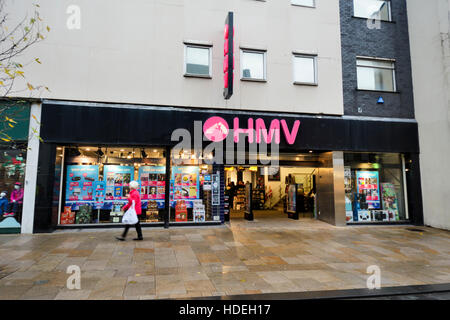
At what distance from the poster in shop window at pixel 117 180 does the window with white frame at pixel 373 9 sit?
12.5 metres

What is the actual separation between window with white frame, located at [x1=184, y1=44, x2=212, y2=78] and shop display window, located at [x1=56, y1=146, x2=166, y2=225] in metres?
3.48

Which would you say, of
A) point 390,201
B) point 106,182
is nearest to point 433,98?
point 390,201

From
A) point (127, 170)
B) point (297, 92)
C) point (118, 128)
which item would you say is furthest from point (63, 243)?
point (297, 92)

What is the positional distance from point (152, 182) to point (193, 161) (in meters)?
1.85

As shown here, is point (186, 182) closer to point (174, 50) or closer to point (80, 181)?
point (80, 181)

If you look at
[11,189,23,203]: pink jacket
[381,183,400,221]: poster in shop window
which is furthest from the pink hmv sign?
[11,189,23,203]: pink jacket

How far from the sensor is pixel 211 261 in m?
6.65

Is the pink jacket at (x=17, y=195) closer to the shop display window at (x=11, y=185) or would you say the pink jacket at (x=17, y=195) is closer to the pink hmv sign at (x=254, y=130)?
the shop display window at (x=11, y=185)

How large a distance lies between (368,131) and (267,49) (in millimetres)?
5726

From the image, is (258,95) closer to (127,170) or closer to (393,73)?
(127,170)

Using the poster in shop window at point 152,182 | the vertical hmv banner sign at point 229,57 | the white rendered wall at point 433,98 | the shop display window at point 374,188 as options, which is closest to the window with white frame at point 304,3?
the vertical hmv banner sign at point 229,57

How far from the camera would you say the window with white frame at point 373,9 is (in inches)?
501

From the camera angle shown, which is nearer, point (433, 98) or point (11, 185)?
point (11, 185)

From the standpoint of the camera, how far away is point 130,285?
16.6 feet
